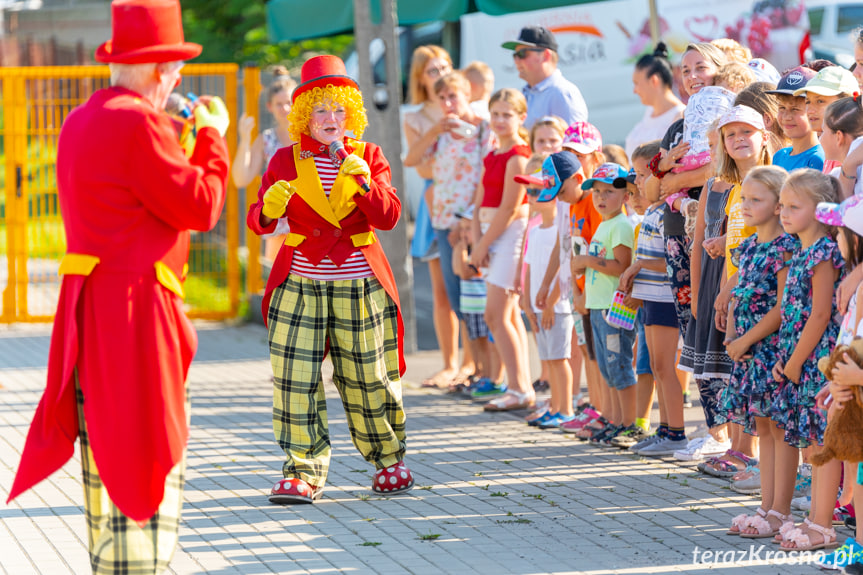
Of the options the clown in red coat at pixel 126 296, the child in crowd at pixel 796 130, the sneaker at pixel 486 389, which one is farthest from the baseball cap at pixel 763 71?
the clown in red coat at pixel 126 296

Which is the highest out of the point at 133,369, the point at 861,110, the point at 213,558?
the point at 861,110

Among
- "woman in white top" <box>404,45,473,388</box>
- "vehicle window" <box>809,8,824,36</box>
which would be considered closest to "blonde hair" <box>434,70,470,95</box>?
"woman in white top" <box>404,45,473,388</box>

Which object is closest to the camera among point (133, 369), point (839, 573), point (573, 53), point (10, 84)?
point (133, 369)

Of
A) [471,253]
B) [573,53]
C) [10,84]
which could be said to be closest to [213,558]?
[471,253]

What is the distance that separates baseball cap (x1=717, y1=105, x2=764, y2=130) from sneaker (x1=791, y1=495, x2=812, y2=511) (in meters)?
1.77

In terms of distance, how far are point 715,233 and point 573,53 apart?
9.74 meters

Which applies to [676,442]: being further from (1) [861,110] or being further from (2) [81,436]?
(2) [81,436]

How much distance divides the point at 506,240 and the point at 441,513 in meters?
2.82

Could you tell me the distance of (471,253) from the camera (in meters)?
8.42

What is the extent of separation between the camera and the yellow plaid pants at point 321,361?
5.82 metres

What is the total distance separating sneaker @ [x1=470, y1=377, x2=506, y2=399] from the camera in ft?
28.4

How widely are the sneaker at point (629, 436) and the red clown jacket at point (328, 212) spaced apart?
6.03 ft

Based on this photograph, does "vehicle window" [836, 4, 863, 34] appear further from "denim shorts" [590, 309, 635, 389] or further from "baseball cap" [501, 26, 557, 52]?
"denim shorts" [590, 309, 635, 389]

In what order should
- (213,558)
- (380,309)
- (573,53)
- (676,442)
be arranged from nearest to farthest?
(213,558) < (380,309) < (676,442) < (573,53)
